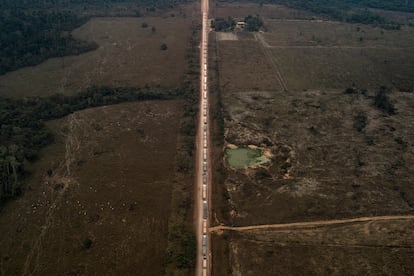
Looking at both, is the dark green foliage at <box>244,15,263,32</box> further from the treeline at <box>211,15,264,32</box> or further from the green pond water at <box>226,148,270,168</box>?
the green pond water at <box>226,148,270,168</box>

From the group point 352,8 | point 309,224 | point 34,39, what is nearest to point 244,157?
point 309,224

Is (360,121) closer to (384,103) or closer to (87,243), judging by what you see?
(384,103)

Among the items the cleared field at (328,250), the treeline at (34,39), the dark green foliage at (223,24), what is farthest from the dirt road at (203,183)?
the treeline at (34,39)

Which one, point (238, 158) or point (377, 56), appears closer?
point (238, 158)

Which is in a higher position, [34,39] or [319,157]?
[34,39]

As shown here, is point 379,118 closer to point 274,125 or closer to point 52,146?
point 274,125

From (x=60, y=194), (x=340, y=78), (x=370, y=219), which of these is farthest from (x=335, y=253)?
(x=340, y=78)

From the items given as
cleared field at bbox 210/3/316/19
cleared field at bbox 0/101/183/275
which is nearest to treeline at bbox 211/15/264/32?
cleared field at bbox 210/3/316/19

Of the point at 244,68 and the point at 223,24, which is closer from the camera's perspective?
the point at 244,68
